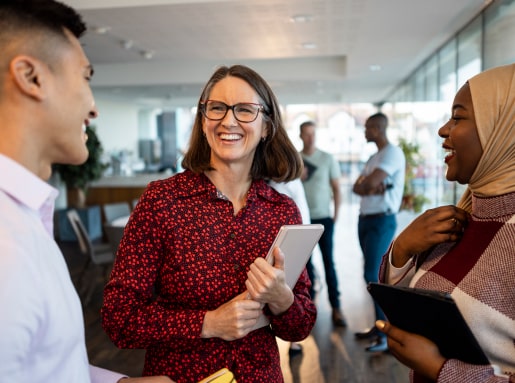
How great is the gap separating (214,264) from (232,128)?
1.35ft

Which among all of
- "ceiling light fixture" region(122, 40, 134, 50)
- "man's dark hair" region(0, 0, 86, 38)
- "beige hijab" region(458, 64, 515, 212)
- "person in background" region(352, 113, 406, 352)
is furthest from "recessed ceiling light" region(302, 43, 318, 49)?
"man's dark hair" region(0, 0, 86, 38)

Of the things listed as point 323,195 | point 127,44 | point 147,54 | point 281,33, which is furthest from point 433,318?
point 147,54

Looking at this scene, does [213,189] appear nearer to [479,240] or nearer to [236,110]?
[236,110]

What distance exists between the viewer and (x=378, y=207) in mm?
4109

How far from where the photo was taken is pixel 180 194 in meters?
1.41

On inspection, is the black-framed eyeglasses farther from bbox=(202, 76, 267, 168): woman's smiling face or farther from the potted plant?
the potted plant

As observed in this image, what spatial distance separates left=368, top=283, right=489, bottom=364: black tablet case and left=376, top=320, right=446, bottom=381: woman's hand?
16 millimetres

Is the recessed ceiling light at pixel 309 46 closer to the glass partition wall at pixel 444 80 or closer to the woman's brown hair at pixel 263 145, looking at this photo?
the glass partition wall at pixel 444 80

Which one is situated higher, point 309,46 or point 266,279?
point 309,46

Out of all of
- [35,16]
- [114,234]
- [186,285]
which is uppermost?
[35,16]

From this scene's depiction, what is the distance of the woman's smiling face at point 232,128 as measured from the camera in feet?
4.80

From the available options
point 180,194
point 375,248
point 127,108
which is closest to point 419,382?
point 180,194

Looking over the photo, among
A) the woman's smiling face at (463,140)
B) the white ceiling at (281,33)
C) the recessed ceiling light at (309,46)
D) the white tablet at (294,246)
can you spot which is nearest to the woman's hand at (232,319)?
the white tablet at (294,246)

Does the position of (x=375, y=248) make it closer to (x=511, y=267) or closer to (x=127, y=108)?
(x=511, y=267)
